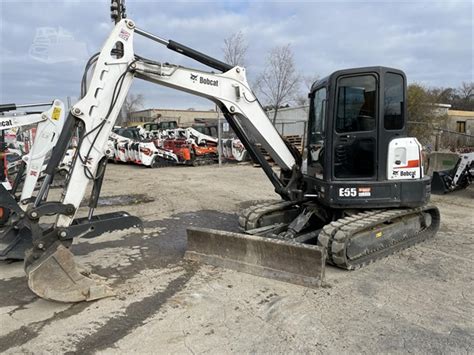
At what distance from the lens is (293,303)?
4.22 m

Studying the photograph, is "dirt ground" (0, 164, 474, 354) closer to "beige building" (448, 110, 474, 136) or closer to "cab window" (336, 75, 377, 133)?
"cab window" (336, 75, 377, 133)

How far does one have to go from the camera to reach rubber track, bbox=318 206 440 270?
498cm

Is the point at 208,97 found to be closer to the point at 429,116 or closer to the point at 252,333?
the point at 252,333

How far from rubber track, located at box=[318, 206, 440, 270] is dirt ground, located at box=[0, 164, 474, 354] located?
12cm

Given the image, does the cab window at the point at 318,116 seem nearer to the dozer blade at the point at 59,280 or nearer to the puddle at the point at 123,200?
the dozer blade at the point at 59,280

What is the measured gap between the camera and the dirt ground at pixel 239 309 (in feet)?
11.3

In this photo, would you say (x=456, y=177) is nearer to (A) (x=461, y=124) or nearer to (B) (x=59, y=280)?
(B) (x=59, y=280)

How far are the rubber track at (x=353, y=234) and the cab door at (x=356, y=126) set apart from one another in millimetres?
562

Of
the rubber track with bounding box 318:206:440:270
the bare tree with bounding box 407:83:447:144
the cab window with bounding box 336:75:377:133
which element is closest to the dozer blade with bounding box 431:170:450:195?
the rubber track with bounding box 318:206:440:270

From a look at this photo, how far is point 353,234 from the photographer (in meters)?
5.20

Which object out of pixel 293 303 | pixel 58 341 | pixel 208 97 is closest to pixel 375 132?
pixel 208 97

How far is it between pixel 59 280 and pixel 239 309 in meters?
1.80

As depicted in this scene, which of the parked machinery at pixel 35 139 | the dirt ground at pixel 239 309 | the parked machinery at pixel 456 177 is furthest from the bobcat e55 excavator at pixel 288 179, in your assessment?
the parked machinery at pixel 456 177

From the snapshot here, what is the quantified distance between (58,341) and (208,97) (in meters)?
3.33
